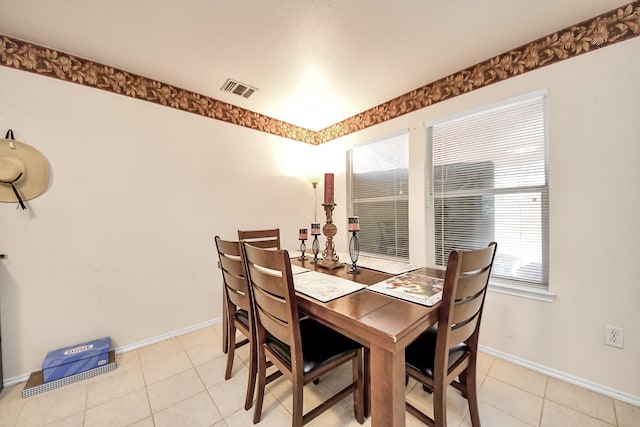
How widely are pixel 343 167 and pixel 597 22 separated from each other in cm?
226

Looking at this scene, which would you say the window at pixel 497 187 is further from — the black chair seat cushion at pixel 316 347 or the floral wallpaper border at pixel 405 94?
the black chair seat cushion at pixel 316 347

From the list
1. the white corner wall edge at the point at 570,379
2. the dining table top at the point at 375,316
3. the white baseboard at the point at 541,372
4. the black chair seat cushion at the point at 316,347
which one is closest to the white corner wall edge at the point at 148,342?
the white baseboard at the point at 541,372

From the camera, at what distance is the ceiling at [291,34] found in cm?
142

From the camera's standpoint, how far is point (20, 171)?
1.60m

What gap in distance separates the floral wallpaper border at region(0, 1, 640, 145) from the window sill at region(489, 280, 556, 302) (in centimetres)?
162

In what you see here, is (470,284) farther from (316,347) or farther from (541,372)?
(541,372)

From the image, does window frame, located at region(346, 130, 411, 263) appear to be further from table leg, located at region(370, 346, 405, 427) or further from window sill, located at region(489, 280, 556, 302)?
table leg, located at region(370, 346, 405, 427)

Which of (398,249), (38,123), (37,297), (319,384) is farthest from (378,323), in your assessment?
(38,123)

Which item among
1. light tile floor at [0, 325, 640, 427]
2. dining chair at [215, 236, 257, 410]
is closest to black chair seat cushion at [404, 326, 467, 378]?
light tile floor at [0, 325, 640, 427]

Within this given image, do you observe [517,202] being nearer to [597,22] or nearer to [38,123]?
[597,22]

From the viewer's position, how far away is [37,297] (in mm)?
1710

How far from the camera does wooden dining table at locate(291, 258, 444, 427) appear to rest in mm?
848

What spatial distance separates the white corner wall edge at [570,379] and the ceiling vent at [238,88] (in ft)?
10.4

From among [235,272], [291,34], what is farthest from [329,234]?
[291,34]
